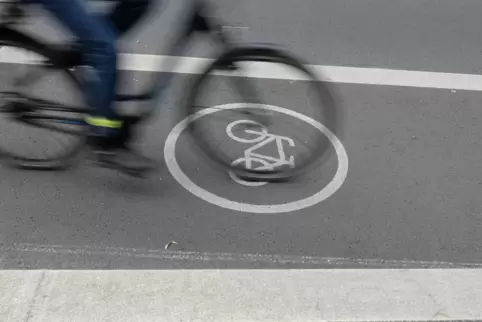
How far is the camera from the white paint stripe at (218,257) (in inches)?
123

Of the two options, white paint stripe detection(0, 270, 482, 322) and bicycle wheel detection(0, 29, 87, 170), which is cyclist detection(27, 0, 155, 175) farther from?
white paint stripe detection(0, 270, 482, 322)

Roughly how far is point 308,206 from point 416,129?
1.42 m

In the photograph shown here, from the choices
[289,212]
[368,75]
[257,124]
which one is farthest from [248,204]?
[368,75]

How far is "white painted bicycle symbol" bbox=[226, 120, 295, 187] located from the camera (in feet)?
12.5

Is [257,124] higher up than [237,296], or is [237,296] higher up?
[257,124]

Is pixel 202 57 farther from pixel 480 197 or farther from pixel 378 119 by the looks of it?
pixel 480 197

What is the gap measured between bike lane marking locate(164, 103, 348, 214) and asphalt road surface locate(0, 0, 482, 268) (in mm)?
24

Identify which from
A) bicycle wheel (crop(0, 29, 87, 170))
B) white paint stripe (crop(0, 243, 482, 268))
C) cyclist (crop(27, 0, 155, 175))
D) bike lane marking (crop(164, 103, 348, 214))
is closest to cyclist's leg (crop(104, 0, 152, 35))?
cyclist (crop(27, 0, 155, 175))

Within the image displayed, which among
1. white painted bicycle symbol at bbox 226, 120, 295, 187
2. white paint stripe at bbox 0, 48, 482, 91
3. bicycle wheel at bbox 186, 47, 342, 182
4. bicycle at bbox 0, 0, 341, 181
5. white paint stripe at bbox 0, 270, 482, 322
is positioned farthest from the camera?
white paint stripe at bbox 0, 48, 482, 91

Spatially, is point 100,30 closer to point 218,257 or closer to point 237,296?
point 218,257

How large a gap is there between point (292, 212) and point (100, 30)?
1.65 metres

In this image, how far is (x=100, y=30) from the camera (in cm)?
305

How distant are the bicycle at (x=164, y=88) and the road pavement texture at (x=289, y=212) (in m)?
0.12

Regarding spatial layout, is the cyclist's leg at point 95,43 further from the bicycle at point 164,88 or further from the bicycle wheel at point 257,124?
the bicycle wheel at point 257,124
